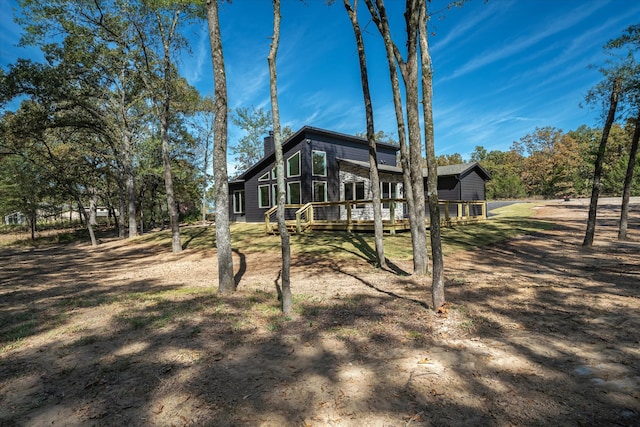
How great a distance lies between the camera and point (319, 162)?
72.2 feet

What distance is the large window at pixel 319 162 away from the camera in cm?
2181

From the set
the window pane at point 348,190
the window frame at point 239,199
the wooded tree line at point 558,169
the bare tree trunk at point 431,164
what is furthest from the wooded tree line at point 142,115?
the wooded tree line at point 558,169

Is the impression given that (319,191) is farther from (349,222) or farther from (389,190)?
(349,222)

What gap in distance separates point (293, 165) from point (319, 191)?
8.67ft

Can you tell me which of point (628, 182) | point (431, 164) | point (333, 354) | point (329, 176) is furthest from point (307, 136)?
point (333, 354)

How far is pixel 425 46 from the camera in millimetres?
5160

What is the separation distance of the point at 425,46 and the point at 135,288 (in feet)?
27.6

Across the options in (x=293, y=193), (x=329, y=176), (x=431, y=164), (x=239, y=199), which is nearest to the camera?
(x=431, y=164)

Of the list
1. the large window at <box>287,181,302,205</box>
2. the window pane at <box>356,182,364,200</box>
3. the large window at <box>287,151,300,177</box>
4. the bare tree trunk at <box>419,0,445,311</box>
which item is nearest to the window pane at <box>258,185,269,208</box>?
the large window at <box>287,181,302,205</box>

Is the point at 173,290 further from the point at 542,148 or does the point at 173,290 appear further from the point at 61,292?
the point at 542,148

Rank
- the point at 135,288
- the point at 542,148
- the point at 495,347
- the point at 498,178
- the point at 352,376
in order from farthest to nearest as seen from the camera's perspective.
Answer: the point at 542,148 → the point at 498,178 → the point at 135,288 → the point at 495,347 → the point at 352,376

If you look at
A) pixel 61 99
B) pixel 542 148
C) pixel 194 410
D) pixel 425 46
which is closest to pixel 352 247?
pixel 425 46

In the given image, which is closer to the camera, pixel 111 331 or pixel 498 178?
pixel 111 331

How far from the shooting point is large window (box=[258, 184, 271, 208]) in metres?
24.3
